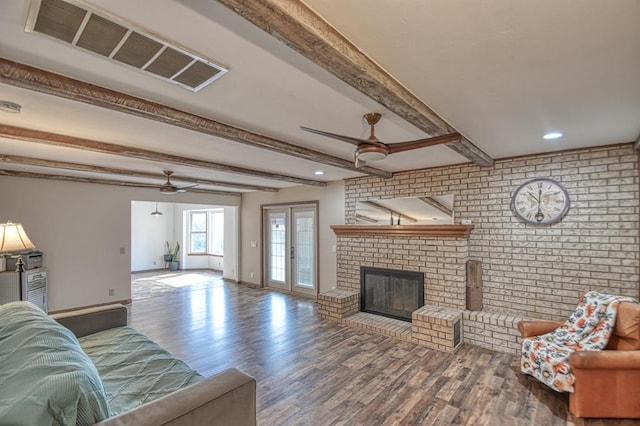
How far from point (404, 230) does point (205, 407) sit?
3957mm

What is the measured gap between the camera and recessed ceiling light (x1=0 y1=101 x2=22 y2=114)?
2.20 m

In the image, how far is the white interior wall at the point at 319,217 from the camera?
618cm

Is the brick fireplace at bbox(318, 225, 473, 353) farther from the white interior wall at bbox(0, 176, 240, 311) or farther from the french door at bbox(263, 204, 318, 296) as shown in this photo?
the white interior wall at bbox(0, 176, 240, 311)

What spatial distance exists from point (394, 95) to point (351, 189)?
3924 mm

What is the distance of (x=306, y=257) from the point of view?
683cm

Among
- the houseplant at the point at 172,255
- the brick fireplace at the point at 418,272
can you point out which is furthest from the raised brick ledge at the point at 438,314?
the houseplant at the point at 172,255

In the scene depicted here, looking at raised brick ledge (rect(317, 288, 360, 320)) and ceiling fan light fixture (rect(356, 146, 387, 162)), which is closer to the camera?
ceiling fan light fixture (rect(356, 146, 387, 162))

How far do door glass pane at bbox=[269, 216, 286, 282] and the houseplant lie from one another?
4.64m

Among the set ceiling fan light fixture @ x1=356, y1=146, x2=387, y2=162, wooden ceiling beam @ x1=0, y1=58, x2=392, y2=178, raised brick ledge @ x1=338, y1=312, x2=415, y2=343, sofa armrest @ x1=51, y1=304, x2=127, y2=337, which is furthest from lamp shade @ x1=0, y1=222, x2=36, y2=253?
Result: raised brick ledge @ x1=338, y1=312, x2=415, y2=343

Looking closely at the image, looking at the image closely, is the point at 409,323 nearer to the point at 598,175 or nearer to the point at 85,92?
the point at 598,175

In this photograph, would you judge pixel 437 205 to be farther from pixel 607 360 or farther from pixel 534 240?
pixel 607 360

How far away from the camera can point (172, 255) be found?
10586mm

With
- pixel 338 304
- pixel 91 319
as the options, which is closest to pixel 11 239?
pixel 91 319

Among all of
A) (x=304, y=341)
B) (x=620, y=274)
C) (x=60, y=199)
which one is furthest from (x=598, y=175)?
(x=60, y=199)
